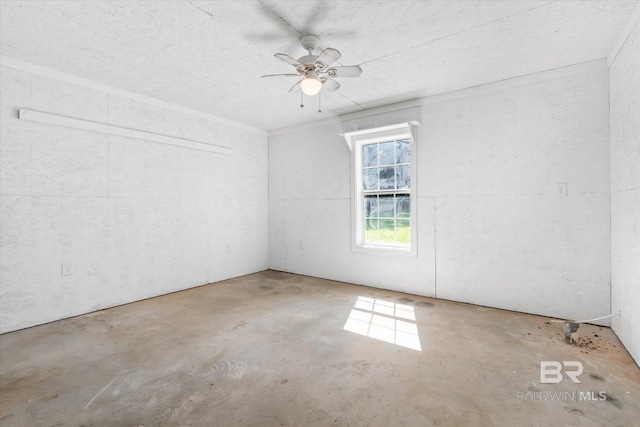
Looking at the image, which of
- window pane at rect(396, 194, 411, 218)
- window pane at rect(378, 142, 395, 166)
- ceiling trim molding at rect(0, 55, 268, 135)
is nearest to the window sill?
window pane at rect(396, 194, 411, 218)

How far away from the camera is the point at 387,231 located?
15.2 feet

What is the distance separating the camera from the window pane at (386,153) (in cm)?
459

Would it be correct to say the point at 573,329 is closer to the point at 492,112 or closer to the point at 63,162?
the point at 492,112

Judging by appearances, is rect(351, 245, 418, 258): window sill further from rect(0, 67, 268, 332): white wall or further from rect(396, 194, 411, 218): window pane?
rect(0, 67, 268, 332): white wall

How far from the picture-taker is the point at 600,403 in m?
1.86

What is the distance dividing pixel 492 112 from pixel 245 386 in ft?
13.2

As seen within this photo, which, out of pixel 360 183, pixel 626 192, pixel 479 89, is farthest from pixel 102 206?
pixel 626 192

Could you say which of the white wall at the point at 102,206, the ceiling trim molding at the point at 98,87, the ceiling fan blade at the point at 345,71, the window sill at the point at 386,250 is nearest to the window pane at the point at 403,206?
the window sill at the point at 386,250

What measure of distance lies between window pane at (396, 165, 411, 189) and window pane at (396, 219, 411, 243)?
1.78 ft

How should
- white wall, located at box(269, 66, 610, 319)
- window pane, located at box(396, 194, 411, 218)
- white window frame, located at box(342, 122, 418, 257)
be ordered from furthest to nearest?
window pane, located at box(396, 194, 411, 218) → white window frame, located at box(342, 122, 418, 257) → white wall, located at box(269, 66, 610, 319)

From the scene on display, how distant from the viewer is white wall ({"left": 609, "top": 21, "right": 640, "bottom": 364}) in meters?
2.32

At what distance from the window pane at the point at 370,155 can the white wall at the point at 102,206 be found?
2356 millimetres

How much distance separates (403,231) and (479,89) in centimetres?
215

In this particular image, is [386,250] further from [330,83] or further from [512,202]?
[330,83]
